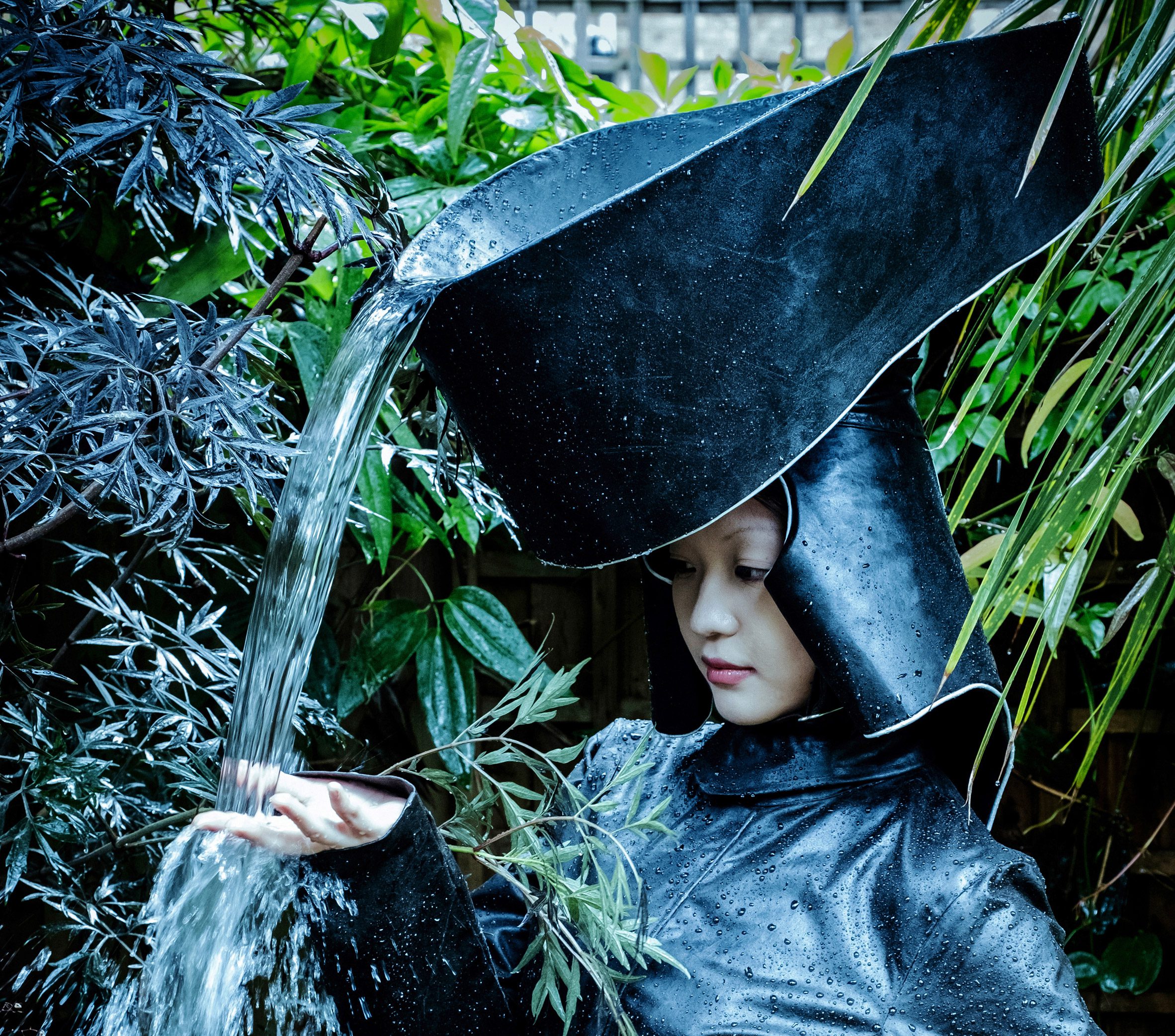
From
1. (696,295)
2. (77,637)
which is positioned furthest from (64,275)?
(696,295)

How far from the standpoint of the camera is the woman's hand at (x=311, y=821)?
2.83 feet

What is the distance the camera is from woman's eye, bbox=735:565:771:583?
1.01m

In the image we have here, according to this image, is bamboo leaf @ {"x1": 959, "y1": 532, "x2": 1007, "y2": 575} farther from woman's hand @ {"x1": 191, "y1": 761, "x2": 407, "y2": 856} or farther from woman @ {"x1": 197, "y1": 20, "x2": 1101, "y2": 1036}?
woman's hand @ {"x1": 191, "y1": 761, "x2": 407, "y2": 856}

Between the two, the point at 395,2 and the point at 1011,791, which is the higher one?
the point at 395,2

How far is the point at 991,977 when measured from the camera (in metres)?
0.86

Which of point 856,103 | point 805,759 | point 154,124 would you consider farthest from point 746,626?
point 154,124

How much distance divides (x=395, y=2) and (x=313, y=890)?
1.52 meters

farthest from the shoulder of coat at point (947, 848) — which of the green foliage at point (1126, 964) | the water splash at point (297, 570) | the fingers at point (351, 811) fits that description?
the green foliage at point (1126, 964)

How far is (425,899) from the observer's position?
94cm

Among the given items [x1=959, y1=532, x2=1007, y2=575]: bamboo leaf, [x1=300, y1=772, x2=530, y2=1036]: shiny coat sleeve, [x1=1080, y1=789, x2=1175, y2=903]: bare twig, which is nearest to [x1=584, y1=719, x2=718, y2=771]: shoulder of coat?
[x1=300, y1=772, x2=530, y2=1036]: shiny coat sleeve

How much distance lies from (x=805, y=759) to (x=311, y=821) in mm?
442

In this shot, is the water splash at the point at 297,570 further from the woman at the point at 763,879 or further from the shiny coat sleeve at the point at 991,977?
the shiny coat sleeve at the point at 991,977

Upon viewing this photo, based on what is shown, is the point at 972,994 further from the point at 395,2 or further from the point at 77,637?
the point at 395,2

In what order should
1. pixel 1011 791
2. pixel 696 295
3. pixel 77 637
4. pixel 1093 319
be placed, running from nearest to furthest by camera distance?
pixel 696 295 < pixel 77 637 < pixel 1093 319 < pixel 1011 791
